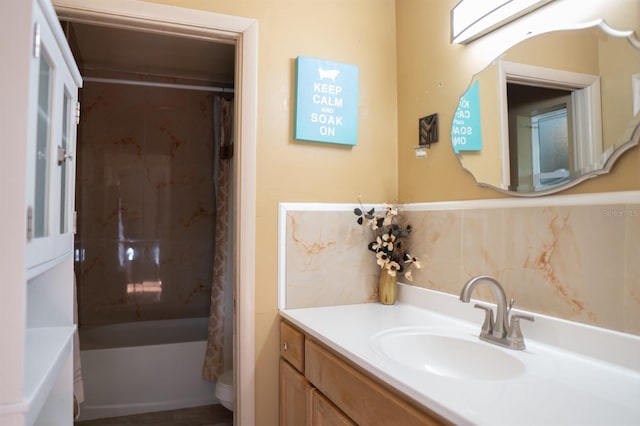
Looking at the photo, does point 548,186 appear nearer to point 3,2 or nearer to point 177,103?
point 3,2

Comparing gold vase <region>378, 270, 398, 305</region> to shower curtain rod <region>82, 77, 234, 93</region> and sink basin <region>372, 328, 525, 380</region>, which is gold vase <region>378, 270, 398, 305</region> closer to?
sink basin <region>372, 328, 525, 380</region>

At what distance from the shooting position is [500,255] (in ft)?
4.78

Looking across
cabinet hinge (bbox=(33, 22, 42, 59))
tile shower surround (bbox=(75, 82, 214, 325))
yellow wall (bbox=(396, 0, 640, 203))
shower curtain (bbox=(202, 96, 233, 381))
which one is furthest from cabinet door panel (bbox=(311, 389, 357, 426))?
tile shower surround (bbox=(75, 82, 214, 325))

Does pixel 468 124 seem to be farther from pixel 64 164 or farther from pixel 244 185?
pixel 64 164

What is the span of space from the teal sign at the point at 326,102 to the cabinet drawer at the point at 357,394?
931mm

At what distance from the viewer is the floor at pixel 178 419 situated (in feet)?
8.36

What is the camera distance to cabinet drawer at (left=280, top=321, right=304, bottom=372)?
160 cm

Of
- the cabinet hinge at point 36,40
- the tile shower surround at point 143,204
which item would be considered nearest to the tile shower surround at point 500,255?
the cabinet hinge at point 36,40

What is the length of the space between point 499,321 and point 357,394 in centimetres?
51

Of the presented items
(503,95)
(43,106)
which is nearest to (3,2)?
(43,106)

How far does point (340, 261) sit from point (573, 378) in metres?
1.06

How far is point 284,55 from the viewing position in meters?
1.88

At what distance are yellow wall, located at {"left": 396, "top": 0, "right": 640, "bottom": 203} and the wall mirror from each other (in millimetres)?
47

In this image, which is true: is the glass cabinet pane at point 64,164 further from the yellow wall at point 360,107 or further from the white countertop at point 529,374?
the white countertop at point 529,374
